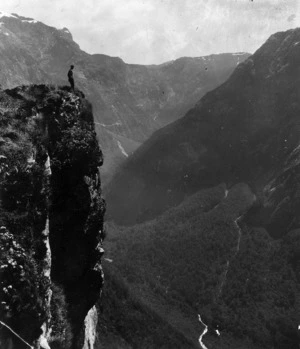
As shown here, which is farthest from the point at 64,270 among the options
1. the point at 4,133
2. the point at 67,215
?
the point at 4,133

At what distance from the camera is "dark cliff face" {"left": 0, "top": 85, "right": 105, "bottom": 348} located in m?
45.3

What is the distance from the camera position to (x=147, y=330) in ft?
573

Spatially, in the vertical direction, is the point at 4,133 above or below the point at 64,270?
above

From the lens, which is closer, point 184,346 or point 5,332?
point 5,332

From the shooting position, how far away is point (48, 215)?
57.0 metres

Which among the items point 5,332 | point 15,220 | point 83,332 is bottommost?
point 83,332

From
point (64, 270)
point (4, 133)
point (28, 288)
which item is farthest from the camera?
point (64, 270)

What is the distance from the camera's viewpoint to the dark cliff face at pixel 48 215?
1784 inches

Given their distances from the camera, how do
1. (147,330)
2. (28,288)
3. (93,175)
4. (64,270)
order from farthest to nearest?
1. (147,330)
2. (93,175)
3. (64,270)
4. (28,288)

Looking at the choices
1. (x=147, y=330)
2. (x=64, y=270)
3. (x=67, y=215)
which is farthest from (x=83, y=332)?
(x=147, y=330)

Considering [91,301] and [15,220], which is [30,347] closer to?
[15,220]

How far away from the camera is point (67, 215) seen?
60188mm

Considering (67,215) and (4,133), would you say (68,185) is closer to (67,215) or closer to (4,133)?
(67,215)

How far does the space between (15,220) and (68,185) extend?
13.9 m
